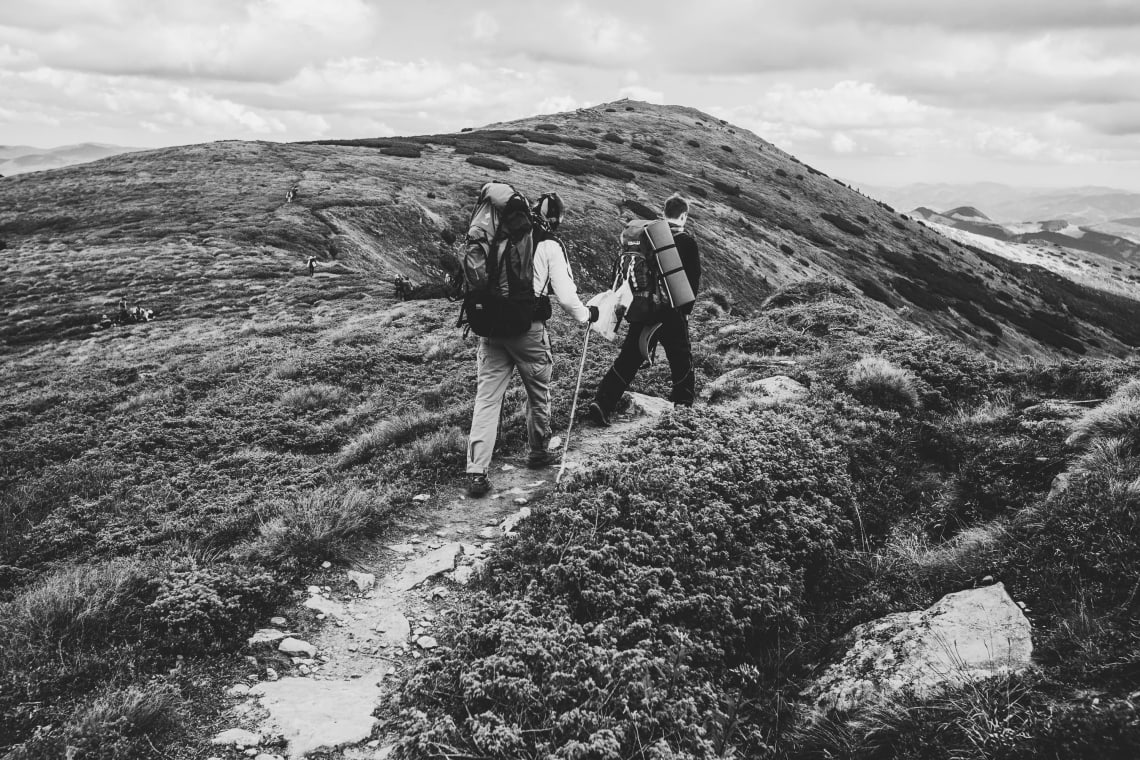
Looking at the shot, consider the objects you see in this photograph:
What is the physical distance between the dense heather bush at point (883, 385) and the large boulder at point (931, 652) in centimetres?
392

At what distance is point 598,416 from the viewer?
8.08 metres

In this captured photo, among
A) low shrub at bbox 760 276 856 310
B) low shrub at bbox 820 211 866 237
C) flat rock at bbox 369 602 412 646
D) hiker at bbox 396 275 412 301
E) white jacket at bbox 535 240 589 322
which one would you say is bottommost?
flat rock at bbox 369 602 412 646

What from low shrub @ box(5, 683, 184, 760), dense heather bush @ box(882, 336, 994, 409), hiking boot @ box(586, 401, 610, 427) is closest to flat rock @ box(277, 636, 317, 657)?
low shrub @ box(5, 683, 184, 760)

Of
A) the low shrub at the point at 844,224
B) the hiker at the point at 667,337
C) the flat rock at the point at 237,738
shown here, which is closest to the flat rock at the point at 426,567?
the flat rock at the point at 237,738

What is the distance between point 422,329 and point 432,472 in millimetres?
10297

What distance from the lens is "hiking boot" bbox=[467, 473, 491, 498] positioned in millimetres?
6445

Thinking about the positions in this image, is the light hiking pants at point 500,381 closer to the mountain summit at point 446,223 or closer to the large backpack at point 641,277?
the large backpack at point 641,277

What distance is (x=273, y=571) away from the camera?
4.74 m

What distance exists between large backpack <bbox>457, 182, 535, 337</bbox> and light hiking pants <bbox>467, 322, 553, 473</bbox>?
1.07 feet

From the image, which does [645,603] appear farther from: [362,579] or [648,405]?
[648,405]

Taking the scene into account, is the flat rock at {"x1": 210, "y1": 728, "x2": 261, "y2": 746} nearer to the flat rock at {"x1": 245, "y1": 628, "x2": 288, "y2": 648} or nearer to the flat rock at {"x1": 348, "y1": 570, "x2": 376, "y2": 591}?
the flat rock at {"x1": 245, "y1": 628, "x2": 288, "y2": 648}

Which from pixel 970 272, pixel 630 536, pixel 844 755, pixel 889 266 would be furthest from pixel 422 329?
pixel 970 272

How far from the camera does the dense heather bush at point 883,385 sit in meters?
7.11

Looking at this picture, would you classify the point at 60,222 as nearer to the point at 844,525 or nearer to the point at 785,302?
the point at 785,302
